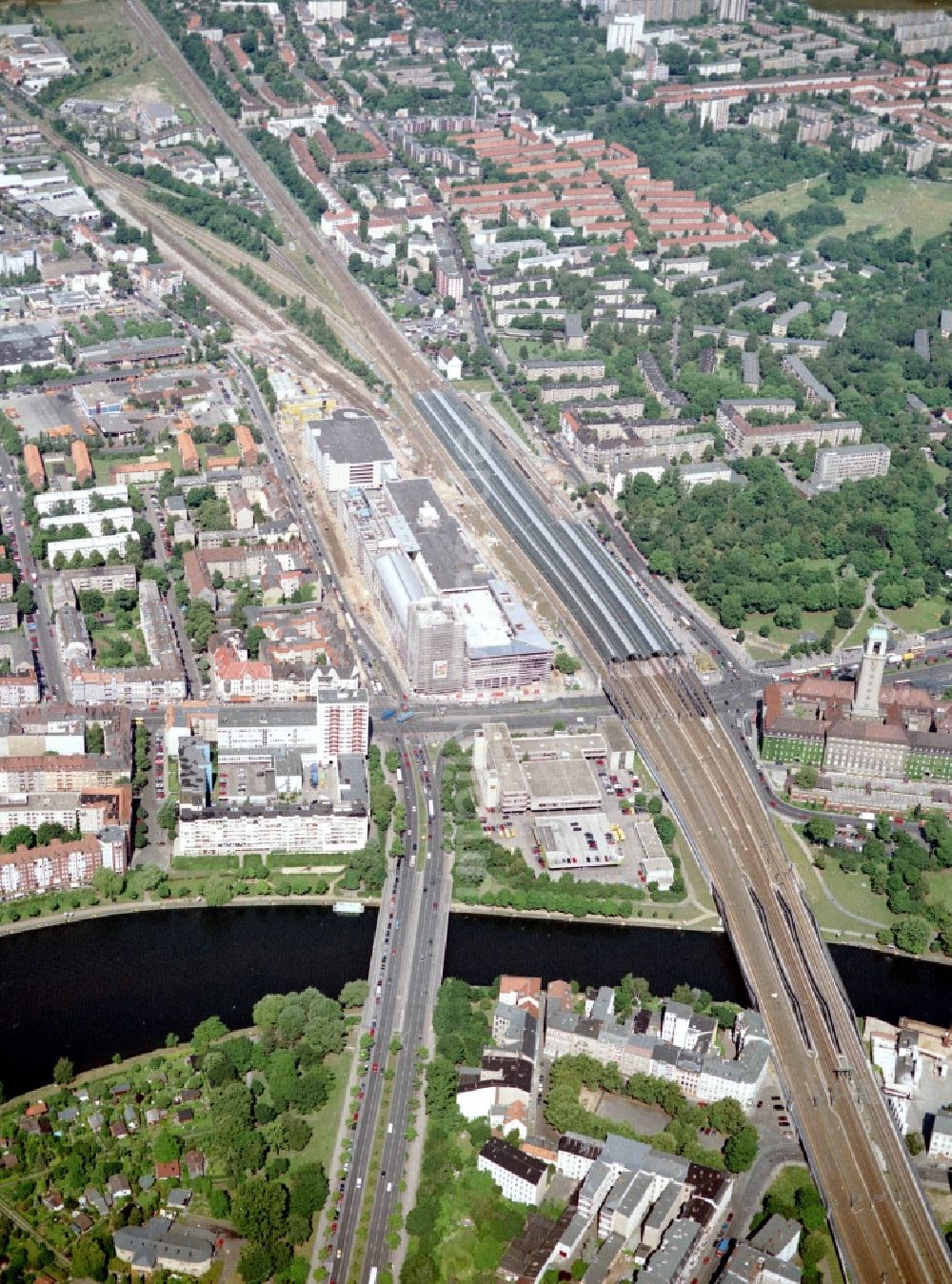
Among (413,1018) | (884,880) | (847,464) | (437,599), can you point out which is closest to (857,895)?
(884,880)

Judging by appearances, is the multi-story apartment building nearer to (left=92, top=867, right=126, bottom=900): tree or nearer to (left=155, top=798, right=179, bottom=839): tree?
(left=92, top=867, right=126, bottom=900): tree

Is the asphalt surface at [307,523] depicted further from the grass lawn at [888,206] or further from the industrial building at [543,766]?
the grass lawn at [888,206]

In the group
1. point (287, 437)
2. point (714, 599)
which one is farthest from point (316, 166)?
point (714, 599)

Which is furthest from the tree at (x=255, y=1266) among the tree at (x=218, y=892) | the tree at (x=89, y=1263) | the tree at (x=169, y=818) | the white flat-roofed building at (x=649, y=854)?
the white flat-roofed building at (x=649, y=854)

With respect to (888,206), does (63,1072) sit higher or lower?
lower

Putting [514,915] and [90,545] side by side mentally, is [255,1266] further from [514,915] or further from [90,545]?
[90,545]
